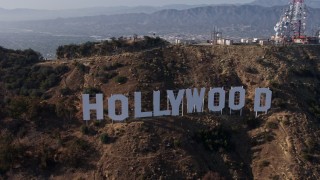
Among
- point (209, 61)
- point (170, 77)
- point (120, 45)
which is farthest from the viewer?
point (120, 45)

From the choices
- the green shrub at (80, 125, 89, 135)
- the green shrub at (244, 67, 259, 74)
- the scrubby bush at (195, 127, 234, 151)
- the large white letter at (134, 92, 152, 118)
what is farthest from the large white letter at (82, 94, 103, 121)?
the green shrub at (244, 67, 259, 74)

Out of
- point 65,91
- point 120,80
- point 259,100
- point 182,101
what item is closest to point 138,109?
point 182,101

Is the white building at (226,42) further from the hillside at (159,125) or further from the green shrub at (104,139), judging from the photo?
the green shrub at (104,139)

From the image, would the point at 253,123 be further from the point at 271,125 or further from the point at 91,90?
the point at 91,90

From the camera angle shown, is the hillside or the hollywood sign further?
the hollywood sign

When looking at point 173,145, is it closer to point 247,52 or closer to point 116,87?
point 116,87

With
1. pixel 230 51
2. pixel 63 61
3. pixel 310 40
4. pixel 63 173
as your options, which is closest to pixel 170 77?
pixel 230 51

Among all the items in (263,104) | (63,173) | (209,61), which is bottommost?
(63,173)

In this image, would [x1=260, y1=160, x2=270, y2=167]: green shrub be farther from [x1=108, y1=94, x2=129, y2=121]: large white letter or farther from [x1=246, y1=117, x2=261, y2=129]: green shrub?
[x1=108, y1=94, x2=129, y2=121]: large white letter
